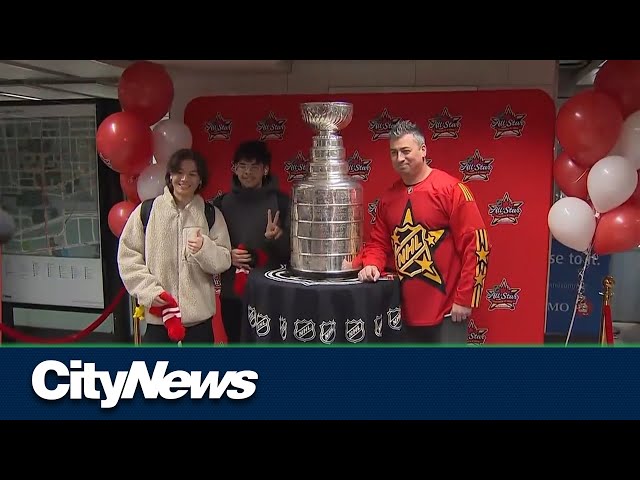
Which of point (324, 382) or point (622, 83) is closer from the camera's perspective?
point (324, 382)

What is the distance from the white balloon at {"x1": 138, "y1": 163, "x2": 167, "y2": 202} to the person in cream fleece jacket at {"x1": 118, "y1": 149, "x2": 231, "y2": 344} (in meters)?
0.14

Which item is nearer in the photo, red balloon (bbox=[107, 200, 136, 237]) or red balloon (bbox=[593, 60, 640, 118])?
red balloon (bbox=[593, 60, 640, 118])

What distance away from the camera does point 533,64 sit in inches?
117

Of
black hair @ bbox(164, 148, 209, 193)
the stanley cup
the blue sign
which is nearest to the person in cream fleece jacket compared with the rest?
black hair @ bbox(164, 148, 209, 193)

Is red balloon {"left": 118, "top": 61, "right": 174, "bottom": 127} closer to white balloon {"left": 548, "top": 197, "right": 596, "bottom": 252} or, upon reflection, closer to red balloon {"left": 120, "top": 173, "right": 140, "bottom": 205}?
red balloon {"left": 120, "top": 173, "right": 140, "bottom": 205}

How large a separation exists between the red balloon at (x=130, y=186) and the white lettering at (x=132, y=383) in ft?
3.27

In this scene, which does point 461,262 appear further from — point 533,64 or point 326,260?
point 533,64

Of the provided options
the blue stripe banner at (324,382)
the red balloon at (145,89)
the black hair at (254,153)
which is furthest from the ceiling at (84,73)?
the blue stripe banner at (324,382)

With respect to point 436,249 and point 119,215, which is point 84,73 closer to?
point 119,215

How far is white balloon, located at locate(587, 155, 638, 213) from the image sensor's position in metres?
2.59

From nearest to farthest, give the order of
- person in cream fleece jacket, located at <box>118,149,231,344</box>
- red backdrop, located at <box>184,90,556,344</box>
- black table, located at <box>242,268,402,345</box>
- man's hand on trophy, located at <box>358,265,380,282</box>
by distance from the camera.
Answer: black table, located at <box>242,268,402,345</box>, man's hand on trophy, located at <box>358,265,380,282</box>, person in cream fleece jacket, located at <box>118,149,231,344</box>, red backdrop, located at <box>184,90,556,344</box>

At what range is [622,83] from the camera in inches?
104

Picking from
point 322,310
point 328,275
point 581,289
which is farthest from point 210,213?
point 581,289

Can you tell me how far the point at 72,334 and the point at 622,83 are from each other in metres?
2.69
